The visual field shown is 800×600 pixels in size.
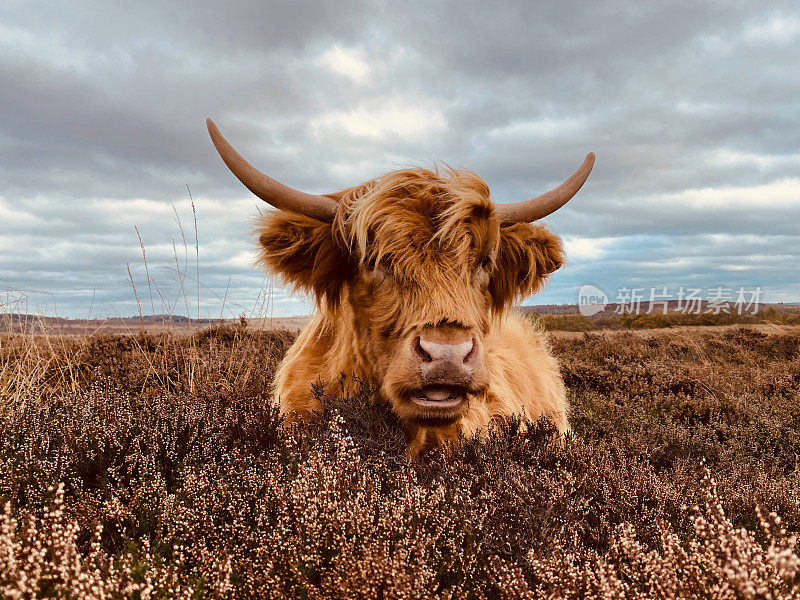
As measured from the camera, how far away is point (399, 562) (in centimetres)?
167

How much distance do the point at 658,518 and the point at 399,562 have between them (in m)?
1.26

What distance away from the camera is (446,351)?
282cm

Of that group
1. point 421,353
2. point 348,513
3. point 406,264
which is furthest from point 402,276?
point 348,513

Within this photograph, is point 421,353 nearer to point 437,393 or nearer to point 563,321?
point 437,393

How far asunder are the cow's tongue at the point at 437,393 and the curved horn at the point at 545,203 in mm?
1661

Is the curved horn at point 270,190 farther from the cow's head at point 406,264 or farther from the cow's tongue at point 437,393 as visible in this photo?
the cow's tongue at point 437,393

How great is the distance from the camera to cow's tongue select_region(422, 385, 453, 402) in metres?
2.91

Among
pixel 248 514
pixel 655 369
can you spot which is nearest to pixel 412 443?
pixel 248 514

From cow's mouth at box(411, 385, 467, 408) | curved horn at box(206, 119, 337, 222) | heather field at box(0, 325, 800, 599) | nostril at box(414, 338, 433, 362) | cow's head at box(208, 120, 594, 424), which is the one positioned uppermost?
curved horn at box(206, 119, 337, 222)

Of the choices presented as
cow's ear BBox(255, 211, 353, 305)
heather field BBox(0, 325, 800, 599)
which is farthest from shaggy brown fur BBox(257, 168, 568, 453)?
heather field BBox(0, 325, 800, 599)

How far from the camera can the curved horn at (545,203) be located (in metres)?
4.22

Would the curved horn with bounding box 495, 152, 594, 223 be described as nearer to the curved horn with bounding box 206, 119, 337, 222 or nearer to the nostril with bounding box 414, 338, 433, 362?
the curved horn with bounding box 206, 119, 337, 222

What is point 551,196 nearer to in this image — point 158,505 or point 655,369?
point 158,505

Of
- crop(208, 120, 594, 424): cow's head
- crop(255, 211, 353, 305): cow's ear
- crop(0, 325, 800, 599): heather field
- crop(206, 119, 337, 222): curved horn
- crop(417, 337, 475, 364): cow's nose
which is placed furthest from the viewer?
crop(255, 211, 353, 305): cow's ear
